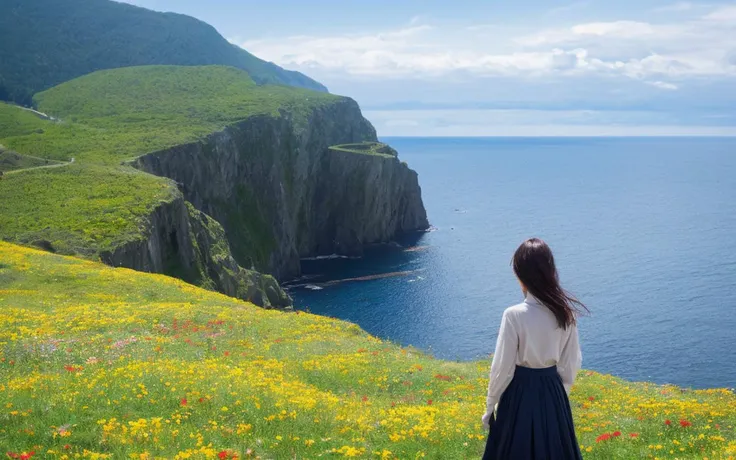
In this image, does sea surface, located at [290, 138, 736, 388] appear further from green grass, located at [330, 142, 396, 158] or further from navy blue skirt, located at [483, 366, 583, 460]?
navy blue skirt, located at [483, 366, 583, 460]

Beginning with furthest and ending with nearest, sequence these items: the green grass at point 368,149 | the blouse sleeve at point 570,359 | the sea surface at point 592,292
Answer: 1. the green grass at point 368,149
2. the sea surface at point 592,292
3. the blouse sleeve at point 570,359

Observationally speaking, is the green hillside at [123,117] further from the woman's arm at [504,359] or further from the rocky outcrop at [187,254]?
the woman's arm at [504,359]

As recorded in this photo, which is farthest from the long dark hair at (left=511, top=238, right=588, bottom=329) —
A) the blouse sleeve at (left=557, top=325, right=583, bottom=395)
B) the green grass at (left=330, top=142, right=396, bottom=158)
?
the green grass at (left=330, top=142, right=396, bottom=158)

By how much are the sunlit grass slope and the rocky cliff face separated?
84025mm

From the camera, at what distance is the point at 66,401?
15.7 m

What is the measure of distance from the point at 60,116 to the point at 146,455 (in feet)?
555

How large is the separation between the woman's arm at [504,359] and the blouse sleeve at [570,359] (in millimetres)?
919

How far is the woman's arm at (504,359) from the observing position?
10359mm

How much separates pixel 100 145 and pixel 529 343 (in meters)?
119

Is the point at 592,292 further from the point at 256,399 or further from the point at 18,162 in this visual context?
the point at 256,399

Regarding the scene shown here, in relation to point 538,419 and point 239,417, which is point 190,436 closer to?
point 239,417

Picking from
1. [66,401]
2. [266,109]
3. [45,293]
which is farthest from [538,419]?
[266,109]

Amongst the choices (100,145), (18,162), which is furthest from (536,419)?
(100,145)

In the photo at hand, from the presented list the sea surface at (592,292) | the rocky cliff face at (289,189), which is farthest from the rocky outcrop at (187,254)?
the rocky cliff face at (289,189)
